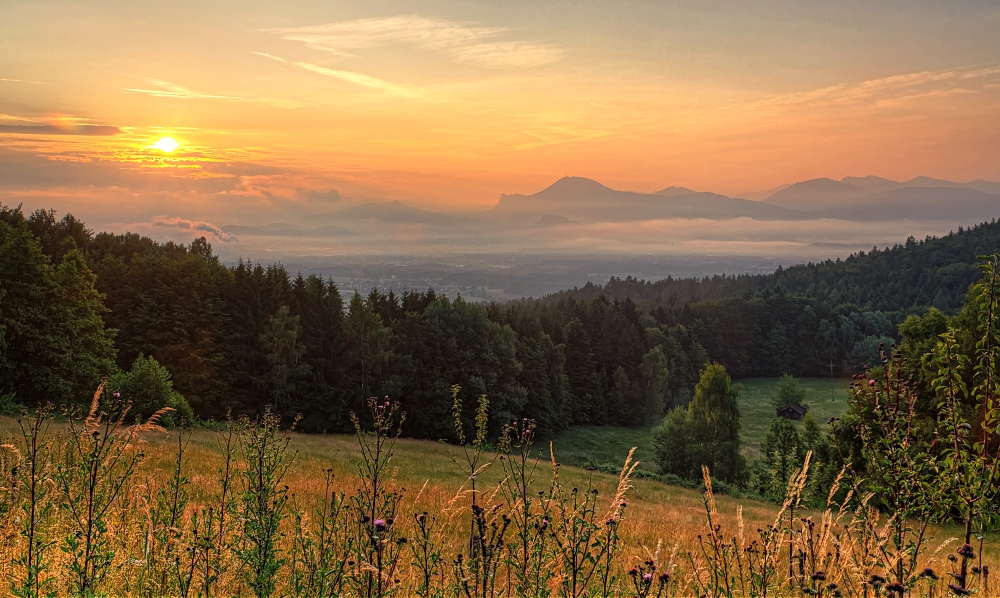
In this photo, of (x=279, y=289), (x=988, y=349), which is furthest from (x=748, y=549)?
(x=279, y=289)

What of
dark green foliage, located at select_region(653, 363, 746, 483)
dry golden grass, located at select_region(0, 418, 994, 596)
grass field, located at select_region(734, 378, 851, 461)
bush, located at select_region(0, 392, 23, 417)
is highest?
dry golden grass, located at select_region(0, 418, 994, 596)

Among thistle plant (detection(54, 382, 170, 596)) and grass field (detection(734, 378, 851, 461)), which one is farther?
grass field (detection(734, 378, 851, 461))

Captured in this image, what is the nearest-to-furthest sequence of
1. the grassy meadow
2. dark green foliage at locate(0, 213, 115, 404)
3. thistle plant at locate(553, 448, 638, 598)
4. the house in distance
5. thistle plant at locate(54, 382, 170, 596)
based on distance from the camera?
thistle plant at locate(54, 382, 170, 596) → thistle plant at locate(553, 448, 638, 598) → the grassy meadow → dark green foliage at locate(0, 213, 115, 404) → the house in distance

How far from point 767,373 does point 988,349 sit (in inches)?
5432

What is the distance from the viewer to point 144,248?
57750 mm

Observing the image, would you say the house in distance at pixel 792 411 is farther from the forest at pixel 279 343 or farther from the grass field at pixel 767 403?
the forest at pixel 279 343

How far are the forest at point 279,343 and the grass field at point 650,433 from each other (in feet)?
11.1

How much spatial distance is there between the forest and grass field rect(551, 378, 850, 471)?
11.1ft

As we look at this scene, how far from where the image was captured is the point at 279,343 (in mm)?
48625

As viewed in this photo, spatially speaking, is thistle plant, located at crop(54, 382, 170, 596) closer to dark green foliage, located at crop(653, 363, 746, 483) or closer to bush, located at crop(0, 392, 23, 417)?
bush, located at crop(0, 392, 23, 417)

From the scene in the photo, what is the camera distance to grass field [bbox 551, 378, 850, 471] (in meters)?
61.1

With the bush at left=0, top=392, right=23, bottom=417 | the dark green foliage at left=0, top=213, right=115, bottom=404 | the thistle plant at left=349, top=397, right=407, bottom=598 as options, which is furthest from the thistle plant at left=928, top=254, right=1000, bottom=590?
the dark green foliage at left=0, top=213, right=115, bottom=404

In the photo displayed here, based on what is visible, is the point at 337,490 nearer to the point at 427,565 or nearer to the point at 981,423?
the point at 427,565

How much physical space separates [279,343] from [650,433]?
4741cm
